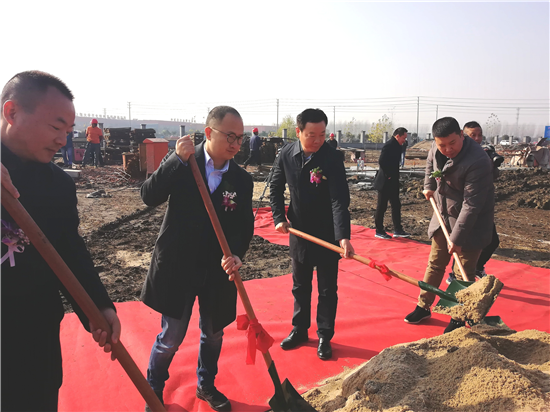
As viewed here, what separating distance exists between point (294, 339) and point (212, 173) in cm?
169

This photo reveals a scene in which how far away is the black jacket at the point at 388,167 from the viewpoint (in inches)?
271

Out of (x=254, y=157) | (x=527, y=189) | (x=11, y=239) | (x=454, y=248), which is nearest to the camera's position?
(x=11, y=239)

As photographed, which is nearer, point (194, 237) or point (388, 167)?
point (194, 237)

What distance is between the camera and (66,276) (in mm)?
1445

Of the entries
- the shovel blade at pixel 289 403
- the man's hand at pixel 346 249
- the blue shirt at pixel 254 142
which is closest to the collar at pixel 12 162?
the shovel blade at pixel 289 403

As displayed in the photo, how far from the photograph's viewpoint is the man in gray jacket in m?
3.30

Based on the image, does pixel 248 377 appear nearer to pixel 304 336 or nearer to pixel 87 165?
pixel 304 336

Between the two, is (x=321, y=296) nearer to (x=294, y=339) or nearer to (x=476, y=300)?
(x=294, y=339)

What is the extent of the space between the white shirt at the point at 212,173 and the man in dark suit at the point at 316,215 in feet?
3.26

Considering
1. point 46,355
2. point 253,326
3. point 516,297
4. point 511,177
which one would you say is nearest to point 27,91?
point 46,355

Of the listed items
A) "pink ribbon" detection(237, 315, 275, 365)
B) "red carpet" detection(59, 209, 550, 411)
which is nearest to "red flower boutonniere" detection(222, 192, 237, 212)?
"pink ribbon" detection(237, 315, 275, 365)

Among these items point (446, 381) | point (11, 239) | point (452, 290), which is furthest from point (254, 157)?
point (11, 239)

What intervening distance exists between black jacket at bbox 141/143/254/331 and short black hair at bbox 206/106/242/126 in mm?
230

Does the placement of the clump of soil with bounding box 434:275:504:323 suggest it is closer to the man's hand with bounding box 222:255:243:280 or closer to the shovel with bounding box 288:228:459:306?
the shovel with bounding box 288:228:459:306
